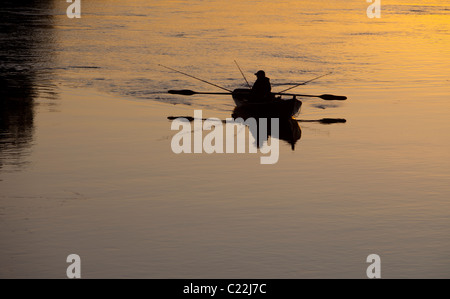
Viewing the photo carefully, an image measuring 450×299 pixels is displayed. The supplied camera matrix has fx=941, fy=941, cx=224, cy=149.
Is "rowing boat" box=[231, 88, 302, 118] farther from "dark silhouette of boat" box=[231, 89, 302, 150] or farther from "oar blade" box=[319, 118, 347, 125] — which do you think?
"oar blade" box=[319, 118, 347, 125]

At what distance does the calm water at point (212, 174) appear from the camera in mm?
12586

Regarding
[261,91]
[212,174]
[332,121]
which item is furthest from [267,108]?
[212,174]

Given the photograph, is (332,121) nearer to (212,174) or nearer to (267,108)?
(267,108)

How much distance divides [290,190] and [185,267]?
4.41 metres

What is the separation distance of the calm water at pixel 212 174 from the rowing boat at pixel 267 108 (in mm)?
633

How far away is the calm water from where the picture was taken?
496 inches

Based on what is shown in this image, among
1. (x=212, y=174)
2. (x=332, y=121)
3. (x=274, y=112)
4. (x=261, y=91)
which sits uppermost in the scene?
(x=261, y=91)

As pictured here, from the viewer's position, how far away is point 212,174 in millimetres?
17172

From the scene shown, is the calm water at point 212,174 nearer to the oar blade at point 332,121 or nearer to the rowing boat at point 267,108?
the oar blade at point 332,121

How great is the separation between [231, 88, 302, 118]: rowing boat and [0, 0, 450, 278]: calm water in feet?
2.08

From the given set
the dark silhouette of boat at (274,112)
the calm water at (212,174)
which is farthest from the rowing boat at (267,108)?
the calm water at (212,174)

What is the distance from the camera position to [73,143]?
19.5m

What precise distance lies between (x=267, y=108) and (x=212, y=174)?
5.52 m
